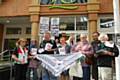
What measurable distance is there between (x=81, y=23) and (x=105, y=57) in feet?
30.7

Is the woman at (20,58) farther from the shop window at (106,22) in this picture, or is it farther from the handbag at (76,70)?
the shop window at (106,22)

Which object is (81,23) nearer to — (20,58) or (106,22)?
A: (106,22)

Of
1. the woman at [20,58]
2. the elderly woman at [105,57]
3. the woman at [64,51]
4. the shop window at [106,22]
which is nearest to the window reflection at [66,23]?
the shop window at [106,22]

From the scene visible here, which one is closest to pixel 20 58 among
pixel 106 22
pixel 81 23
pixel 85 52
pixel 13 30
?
pixel 85 52

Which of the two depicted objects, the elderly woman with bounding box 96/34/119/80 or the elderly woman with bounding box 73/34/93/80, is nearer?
the elderly woman with bounding box 96/34/119/80

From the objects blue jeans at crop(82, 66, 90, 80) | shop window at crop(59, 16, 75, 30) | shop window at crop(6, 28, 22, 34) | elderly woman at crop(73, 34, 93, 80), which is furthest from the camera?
shop window at crop(6, 28, 22, 34)

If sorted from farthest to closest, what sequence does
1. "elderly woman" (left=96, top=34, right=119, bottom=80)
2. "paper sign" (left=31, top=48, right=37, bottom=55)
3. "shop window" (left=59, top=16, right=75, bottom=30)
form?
1. "shop window" (left=59, top=16, right=75, bottom=30)
2. "paper sign" (left=31, top=48, right=37, bottom=55)
3. "elderly woman" (left=96, top=34, right=119, bottom=80)

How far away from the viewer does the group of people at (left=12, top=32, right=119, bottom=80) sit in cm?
681

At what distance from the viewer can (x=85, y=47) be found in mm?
7480

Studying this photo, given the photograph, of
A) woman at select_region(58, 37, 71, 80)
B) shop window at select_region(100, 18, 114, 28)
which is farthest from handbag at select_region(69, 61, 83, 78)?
shop window at select_region(100, 18, 114, 28)

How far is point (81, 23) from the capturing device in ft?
52.8

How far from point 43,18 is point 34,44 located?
8.00 meters

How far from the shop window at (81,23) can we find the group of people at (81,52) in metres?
7.74

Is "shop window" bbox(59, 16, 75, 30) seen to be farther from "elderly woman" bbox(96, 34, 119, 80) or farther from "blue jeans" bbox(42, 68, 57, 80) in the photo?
"elderly woman" bbox(96, 34, 119, 80)
